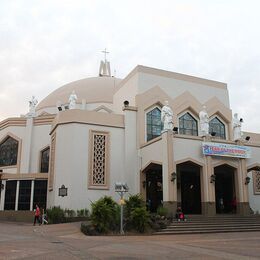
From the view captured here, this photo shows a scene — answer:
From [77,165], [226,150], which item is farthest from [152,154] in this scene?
[77,165]

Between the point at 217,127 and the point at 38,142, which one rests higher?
the point at 217,127

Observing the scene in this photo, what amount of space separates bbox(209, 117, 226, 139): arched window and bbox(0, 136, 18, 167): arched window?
58.8 feet

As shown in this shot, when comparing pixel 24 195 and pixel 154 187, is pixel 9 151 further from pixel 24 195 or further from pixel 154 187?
pixel 154 187

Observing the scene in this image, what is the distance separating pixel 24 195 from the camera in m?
27.4

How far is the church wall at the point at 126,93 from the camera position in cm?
2758

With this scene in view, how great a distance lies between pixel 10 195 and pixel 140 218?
14970mm

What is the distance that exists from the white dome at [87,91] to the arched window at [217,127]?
461 inches

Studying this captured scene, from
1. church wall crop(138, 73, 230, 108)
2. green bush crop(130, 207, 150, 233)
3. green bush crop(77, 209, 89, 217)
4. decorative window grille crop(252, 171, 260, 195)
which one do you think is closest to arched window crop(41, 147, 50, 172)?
green bush crop(77, 209, 89, 217)

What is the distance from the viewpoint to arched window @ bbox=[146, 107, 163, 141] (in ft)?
88.3

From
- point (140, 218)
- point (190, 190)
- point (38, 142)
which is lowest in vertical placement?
point (140, 218)

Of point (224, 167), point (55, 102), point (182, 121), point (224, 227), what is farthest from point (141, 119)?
point (55, 102)

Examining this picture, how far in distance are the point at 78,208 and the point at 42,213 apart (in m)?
2.40

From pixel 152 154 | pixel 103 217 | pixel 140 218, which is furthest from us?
pixel 152 154

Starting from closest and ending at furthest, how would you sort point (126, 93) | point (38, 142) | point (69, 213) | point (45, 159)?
1. point (69, 213)
2. point (126, 93)
3. point (45, 159)
4. point (38, 142)
